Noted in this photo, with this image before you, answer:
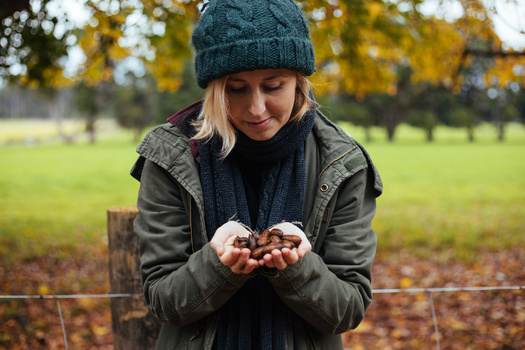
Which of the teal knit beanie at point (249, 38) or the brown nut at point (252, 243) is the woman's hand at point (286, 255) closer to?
the brown nut at point (252, 243)

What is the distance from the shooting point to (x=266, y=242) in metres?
1.32

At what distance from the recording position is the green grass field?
8.30 m

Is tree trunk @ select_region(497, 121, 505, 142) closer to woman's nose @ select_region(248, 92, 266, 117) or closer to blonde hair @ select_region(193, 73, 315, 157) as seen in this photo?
blonde hair @ select_region(193, 73, 315, 157)

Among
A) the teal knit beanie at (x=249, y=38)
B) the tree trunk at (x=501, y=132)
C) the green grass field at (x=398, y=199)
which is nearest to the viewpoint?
the teal knit beanie at (x=249, y=38)

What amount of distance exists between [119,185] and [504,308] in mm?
15095

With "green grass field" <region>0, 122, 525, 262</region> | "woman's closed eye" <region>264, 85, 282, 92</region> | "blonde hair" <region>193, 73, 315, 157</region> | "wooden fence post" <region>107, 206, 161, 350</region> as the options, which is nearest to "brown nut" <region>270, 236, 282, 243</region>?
"blonde hair" <region>193, 73, 315, 157</region>

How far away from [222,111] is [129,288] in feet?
3.73

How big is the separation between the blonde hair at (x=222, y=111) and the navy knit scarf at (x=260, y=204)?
0.03m

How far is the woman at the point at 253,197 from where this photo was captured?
4.69ft

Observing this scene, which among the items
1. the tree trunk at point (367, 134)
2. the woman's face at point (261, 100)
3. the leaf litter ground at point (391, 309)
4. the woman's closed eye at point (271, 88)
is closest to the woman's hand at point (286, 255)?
the woman's face at point (261, 100)

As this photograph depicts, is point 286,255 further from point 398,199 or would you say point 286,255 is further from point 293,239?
point 398,199

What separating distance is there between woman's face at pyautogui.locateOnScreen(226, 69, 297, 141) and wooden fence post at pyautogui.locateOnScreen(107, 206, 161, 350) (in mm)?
901

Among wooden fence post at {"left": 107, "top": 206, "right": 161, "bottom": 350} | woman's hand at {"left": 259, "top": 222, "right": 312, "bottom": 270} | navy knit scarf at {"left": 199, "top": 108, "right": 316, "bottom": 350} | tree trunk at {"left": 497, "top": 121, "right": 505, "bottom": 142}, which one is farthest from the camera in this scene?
tree trunk at {"left": 497, "top": 121, "right": 505, "bottom": 142}

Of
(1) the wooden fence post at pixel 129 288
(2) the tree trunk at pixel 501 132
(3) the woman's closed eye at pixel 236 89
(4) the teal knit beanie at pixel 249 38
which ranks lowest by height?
(2) the tree trunk at pixel 501 132
